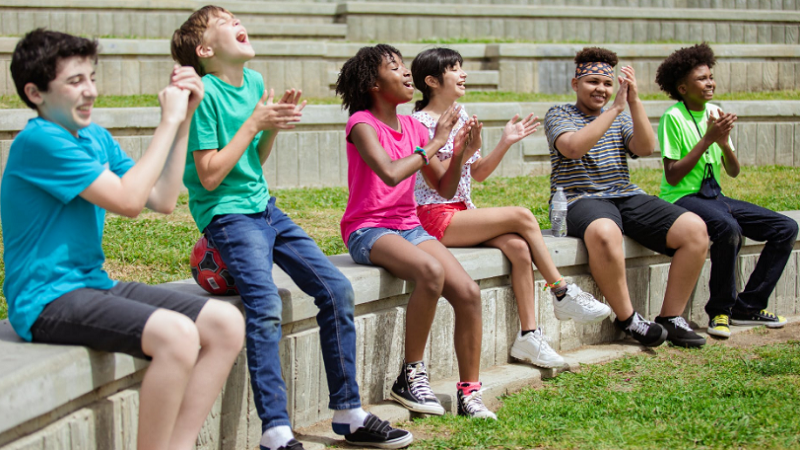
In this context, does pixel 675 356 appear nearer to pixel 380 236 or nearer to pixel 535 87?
pixel 380 236

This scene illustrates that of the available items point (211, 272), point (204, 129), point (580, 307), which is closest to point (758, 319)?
point (580, 307)

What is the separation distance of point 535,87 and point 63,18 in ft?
17.4

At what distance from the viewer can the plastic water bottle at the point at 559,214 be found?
4875 millimetres

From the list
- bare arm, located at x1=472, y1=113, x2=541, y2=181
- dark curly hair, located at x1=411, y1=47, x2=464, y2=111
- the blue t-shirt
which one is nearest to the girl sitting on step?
bare arm, located at x1=472, y1=113, x2=541, y2=181

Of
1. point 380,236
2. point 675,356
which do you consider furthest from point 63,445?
point 675,356

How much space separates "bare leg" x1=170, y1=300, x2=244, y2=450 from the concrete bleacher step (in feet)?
2.38

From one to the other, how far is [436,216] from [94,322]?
2163mm

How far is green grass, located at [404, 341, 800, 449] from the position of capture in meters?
3.47

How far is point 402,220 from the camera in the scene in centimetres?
409

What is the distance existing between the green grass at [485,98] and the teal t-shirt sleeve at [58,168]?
498 centimetres

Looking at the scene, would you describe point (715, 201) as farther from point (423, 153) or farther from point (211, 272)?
point (211, 272)

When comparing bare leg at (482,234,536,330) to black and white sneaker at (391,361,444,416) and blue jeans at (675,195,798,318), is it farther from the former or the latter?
blue jeans at (675,195,798,318)

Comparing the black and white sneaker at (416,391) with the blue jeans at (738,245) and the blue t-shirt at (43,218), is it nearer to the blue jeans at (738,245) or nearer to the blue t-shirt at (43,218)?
the blue t-shirt at (43,218)

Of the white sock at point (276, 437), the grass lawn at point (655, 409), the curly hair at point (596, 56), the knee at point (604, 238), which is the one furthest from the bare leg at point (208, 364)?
the curly hair at point (596, 56)
